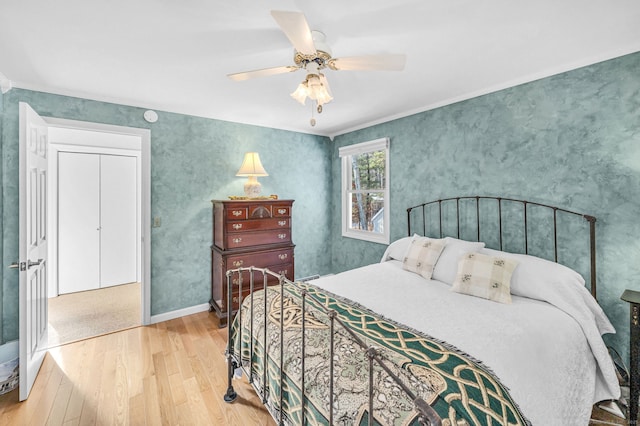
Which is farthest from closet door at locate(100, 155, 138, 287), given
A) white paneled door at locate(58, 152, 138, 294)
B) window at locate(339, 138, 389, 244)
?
window at locate(339, 138, 389, 244)

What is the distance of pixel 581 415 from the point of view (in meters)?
1.58

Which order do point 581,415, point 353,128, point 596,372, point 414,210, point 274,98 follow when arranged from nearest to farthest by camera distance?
1. point 581,415
2. point 596,372
3. point 274,98
4. point 414,210
5. point 353,128

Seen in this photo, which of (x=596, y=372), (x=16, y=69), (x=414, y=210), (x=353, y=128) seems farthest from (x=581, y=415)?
(x=16, y=69)

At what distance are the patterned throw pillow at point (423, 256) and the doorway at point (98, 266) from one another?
2.84 metres

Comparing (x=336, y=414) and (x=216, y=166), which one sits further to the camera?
(x=216, y=166)

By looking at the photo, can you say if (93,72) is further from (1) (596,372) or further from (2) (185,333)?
(1) (596,372)

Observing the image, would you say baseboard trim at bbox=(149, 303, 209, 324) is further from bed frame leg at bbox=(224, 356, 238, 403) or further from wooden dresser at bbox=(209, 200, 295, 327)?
bed frame leg at bbox=(224, 356, 238, 403)

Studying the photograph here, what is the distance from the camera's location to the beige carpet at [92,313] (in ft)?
10.1

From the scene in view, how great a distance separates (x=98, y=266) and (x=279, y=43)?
181 inches

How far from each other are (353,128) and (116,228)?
162 inches

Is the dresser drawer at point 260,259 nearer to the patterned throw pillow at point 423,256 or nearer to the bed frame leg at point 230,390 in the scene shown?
the bed frame leg at point 230,390

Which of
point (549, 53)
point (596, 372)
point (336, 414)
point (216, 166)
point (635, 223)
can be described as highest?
point (549, 53)

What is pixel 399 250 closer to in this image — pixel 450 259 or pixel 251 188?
pixel 450 259

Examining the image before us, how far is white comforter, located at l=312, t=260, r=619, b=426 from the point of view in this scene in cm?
134
